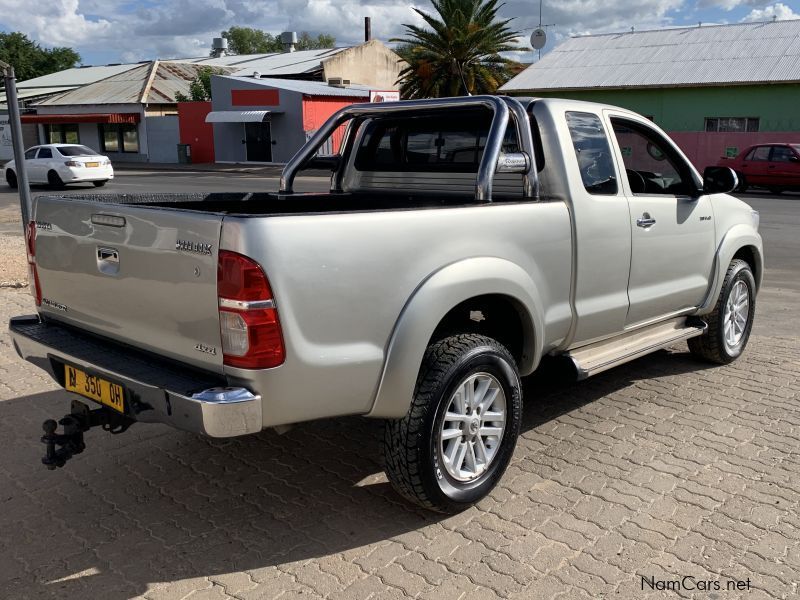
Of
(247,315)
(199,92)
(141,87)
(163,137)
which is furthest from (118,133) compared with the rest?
(247,315)

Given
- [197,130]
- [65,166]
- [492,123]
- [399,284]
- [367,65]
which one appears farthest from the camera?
[367,65]

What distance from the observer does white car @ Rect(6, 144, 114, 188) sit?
2372 cm

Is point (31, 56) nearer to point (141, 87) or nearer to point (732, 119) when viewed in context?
point (141, 87)

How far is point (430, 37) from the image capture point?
114 ft

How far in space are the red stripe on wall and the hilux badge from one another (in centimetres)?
3542

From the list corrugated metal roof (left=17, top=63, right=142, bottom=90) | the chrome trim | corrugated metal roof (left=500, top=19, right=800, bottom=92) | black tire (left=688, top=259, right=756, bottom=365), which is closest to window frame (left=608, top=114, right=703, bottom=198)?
black tire (left=688, top=259, right=756, bottom=365)

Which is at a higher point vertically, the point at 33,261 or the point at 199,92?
the point at 199,92

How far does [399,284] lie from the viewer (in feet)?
10.9

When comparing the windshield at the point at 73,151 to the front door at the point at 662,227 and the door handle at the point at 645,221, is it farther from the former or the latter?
the door handle at the point at 645,221

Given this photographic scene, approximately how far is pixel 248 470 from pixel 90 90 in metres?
47.4

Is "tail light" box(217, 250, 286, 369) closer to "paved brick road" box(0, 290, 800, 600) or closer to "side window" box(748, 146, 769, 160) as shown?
"paved brick road" box(0, 290, 800, 600)

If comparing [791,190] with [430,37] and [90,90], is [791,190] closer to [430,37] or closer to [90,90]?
[430,37]

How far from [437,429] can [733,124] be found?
102 feet

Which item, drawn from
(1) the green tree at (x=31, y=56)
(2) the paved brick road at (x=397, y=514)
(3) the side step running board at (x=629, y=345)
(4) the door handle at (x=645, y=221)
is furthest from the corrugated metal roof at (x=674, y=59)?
(1) the green tree at (x=31, y=56)
